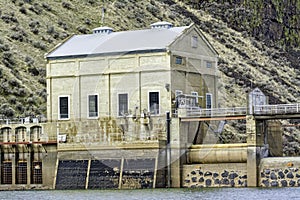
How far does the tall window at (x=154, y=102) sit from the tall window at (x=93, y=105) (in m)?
3.87

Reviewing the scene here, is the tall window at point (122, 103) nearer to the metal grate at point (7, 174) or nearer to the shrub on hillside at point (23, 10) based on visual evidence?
the metal grate at point (7, 174)

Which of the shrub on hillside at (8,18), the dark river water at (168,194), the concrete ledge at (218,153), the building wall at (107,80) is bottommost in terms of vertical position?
the dark river water at (168,194)

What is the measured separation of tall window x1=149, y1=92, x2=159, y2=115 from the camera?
70.2 m

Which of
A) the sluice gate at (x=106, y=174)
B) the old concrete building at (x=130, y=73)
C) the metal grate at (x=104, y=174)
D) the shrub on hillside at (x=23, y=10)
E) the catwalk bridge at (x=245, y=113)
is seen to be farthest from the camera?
the shrub on hillside at (x=23, y=10)

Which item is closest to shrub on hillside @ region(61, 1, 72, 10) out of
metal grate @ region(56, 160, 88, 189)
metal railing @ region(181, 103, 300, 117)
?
metal railing @ region(181, 103, 300, 117)

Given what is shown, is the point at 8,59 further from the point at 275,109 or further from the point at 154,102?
the point at 275,109

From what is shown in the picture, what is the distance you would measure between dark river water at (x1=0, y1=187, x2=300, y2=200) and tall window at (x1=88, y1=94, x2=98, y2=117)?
699 centimetres

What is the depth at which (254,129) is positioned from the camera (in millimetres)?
66500

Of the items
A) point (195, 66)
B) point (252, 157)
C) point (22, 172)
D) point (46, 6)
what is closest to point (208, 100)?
point (195, 66)

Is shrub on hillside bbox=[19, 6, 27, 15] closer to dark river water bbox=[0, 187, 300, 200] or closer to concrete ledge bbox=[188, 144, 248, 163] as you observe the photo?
dark river water bbox=[0, 187, 300, 200]

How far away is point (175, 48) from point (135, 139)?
6250mm

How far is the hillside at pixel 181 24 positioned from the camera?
91.9 meters

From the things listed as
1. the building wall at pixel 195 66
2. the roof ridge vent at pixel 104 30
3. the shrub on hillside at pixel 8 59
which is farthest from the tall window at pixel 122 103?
the shrub on hillside at pixel 8 59

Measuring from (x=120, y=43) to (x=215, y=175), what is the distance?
11.3m
